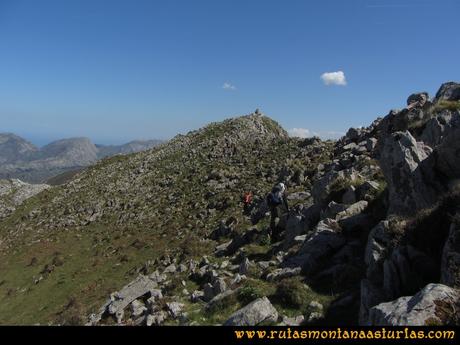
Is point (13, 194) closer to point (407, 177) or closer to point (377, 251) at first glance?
point (407, 177)

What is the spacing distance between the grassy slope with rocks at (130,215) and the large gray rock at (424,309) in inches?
777

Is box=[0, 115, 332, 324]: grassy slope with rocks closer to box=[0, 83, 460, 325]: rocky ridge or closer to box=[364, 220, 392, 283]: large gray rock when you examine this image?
box=[0, 83, 460, 325]: rocky ridge

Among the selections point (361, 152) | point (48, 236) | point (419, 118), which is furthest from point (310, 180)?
point (48, 236)

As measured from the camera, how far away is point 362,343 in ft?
25.7

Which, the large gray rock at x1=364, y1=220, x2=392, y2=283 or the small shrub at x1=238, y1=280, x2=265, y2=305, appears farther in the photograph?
the small shrub at x1=238, y1=280, x2=265, y2=305

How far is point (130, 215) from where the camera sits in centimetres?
4966

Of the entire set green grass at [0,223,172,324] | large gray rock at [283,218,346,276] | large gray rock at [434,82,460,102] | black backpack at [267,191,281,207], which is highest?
large gray rock at [434,82,460,102]

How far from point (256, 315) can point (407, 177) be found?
25.5 ft

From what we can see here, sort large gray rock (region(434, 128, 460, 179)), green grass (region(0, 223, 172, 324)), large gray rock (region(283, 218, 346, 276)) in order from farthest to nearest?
green grass (region(0, 223, 172, 324)) < large gray rock (region(283, 218, 346, 276)) < large gray rock (region(434, 128, 460, 179))

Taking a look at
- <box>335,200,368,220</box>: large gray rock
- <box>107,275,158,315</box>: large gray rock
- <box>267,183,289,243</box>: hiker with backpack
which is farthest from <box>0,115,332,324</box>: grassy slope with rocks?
<box>335,200,368,220</box>: large gray rock

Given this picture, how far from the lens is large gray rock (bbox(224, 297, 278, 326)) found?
464 inches

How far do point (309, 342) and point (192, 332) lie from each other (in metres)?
2.67

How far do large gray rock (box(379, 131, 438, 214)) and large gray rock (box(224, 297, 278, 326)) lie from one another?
20.2 feet

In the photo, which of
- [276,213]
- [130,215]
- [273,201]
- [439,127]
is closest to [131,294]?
[276,213]
